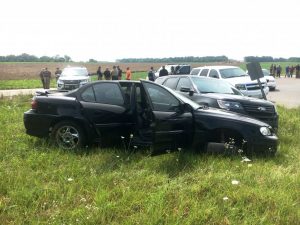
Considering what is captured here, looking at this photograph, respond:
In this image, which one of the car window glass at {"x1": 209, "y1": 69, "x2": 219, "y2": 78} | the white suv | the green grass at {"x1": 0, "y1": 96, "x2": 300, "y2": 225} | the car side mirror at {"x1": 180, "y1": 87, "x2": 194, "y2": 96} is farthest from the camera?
the car window glass at {"x1": 209, "y1": 69, "x2": 219, "y2": 78}

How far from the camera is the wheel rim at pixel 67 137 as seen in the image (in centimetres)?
704

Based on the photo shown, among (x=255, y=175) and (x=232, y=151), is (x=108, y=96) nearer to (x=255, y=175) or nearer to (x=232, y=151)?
(x=232, y=151)

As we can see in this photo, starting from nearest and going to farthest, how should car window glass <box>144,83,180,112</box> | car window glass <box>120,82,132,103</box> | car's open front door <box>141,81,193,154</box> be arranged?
car's open front door <box>141,81,193,154</box> < car window glass <box>144,83,180,112</box> < car window glass <box>120,82,132,103</box>

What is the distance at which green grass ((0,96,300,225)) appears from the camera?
14.0 ft

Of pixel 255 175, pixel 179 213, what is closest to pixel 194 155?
pixel 255 175

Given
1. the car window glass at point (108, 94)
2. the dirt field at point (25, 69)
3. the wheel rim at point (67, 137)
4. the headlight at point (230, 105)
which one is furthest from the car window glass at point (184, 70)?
the dirt field at point (25, 69)

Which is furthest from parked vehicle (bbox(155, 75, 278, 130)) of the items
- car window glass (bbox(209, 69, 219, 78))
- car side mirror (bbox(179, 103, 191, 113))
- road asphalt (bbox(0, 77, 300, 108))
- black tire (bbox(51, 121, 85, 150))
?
car window glass (bbox(209, 69, 219, 78))

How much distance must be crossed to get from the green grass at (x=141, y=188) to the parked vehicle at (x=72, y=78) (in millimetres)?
→ 15879

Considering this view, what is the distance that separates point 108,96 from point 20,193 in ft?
9.70

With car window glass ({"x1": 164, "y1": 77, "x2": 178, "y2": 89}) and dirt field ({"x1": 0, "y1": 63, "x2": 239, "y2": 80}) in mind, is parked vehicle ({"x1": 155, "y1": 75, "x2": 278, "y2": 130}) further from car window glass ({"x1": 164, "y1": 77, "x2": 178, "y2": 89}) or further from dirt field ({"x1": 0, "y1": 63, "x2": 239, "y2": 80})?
dirt field ({"x1": 0, "y1": 63, "x2": 239, "y2": 80})

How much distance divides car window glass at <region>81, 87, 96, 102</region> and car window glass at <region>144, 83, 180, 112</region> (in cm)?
110

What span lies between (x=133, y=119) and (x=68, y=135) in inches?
47.5

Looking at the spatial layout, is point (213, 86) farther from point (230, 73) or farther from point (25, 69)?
point (25, 69)

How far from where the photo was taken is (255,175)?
18.7 feet
